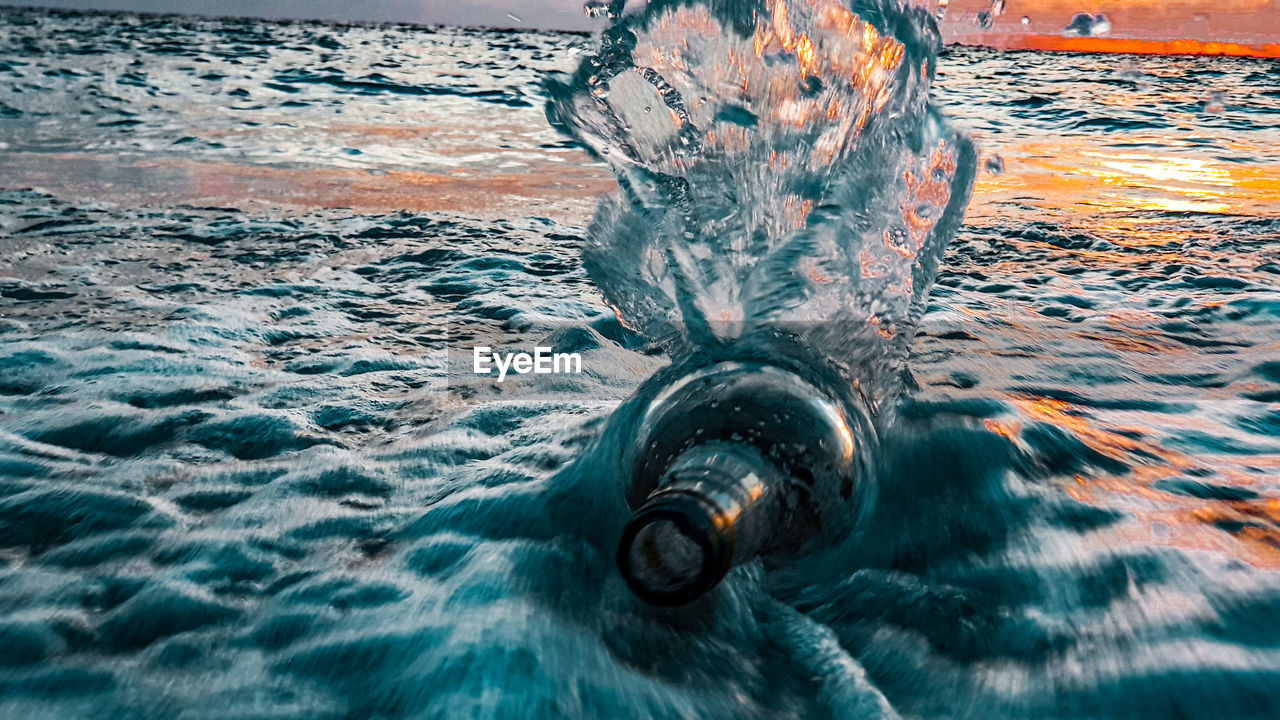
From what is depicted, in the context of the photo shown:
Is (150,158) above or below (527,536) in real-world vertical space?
below

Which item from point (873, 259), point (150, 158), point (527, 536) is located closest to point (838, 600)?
point (527, 536)

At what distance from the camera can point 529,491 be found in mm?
1931

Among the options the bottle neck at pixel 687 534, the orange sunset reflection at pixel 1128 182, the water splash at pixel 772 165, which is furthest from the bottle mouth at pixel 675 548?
the orange sunset reflection at pixel 1128 182

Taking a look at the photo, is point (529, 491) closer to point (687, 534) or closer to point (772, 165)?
point (687, 534)

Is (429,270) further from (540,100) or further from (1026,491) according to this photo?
(540,100)

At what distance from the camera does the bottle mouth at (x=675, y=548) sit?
1.02m

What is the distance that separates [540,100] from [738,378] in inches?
471

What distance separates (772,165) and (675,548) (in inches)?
63.0

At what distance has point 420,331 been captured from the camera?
3.30 meters

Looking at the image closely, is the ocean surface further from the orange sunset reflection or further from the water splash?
the orange sunset reflection

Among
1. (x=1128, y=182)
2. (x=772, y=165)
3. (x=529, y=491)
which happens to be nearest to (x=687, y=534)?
(x=529, y=491)

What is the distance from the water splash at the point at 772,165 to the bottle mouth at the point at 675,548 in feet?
3.35

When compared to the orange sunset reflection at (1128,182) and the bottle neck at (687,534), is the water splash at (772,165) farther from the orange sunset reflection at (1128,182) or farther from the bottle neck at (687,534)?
the orange sunset reflection at (1128,182)

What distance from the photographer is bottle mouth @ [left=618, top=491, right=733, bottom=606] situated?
102 centimetres
